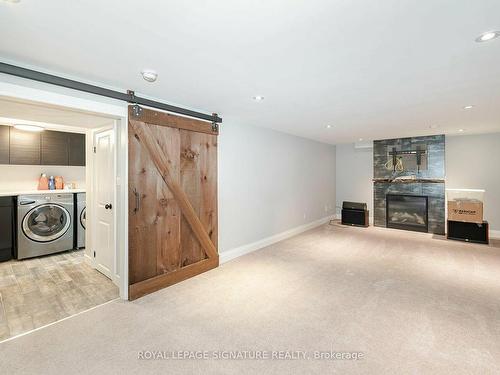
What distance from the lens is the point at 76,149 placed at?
4793 mm

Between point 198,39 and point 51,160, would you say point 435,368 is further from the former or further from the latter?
point 51,160

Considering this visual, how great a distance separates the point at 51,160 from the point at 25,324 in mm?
3241

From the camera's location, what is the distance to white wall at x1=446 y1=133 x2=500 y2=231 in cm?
525

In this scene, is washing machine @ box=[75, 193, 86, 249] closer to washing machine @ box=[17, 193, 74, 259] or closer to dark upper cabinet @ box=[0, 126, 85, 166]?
washing machine @ box=[17, 193, 74, 259]

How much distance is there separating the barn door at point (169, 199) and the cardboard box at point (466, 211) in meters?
4.85

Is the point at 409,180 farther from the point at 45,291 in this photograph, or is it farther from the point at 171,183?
the point at 45,291

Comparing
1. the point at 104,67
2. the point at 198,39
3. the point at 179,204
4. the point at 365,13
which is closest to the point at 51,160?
the point at 179,204

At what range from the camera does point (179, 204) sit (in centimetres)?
321

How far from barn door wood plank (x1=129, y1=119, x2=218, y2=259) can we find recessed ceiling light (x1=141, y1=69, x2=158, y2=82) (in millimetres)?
622

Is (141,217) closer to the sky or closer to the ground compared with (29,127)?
closer to the ground

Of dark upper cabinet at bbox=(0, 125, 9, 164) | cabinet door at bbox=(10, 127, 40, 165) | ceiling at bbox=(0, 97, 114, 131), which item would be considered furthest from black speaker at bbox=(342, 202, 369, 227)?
dark upper cabinet at bbox=(0, 125, 9, 164)

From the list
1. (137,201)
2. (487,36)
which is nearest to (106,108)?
(137,201)

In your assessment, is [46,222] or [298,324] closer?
[298,324]

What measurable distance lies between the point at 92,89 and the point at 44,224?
308cm
